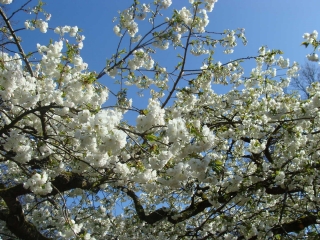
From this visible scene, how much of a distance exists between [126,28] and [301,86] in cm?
781

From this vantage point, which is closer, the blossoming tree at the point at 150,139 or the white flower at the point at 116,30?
the blossoming tree at the point at 150,139

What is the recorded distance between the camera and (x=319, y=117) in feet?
17.8

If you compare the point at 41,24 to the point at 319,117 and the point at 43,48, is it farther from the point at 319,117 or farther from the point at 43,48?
the point at 319,117

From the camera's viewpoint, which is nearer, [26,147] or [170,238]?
[26,147]

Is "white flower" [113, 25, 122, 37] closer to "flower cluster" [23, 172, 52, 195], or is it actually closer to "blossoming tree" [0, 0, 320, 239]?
"blossoming tree" [0, 0, 320, 239]

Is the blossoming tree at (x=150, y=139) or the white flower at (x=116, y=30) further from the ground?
the white flower at (x=116, y=30)

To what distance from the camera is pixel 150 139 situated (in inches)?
134

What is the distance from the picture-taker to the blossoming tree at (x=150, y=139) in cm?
361

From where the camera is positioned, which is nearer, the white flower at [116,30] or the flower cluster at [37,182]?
the flower cluster at [37,182]

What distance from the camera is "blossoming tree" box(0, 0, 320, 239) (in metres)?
3.61

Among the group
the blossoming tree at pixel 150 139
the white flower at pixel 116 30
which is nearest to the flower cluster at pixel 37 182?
the blossoming tree at pixel 150 139

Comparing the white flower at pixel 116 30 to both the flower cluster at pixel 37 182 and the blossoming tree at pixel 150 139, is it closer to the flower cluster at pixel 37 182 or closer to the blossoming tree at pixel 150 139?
the blossoming tree at pixel 150 139

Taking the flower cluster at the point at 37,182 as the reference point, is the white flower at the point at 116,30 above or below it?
above

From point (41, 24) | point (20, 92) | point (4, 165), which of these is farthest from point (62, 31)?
point (4, 165)
